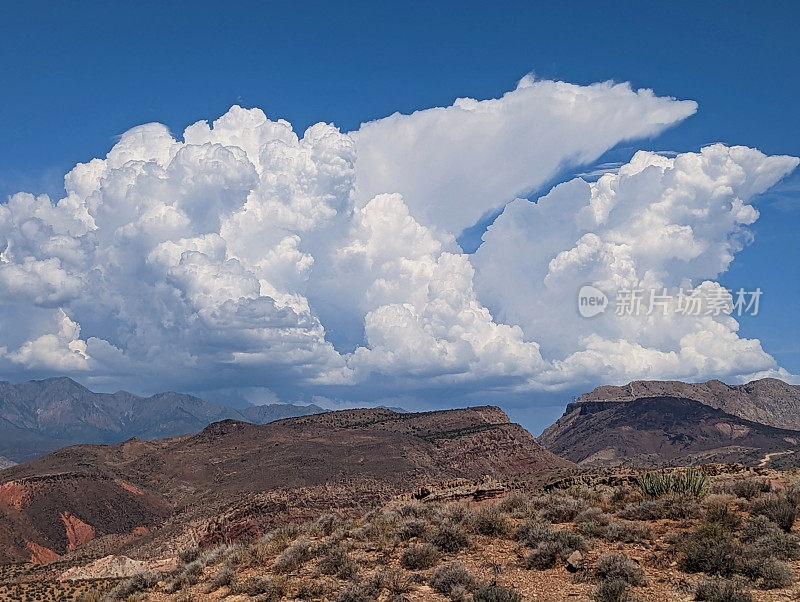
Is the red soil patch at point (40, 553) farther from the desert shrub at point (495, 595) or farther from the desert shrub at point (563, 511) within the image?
the desert shrub at point (495, 595)

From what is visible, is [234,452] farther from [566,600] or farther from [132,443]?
[566,600]

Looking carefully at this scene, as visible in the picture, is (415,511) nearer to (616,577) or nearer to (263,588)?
(263,588)

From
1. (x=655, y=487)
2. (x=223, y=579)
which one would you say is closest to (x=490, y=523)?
(x=655, y=487)

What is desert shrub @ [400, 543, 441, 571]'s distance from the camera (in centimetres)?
1585

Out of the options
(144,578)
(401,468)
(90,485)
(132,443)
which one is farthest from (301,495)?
(132,443)

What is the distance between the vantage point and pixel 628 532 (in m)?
16.1

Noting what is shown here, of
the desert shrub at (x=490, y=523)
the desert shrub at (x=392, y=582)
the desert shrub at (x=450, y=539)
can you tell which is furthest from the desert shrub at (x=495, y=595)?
the desert shrub at (x=490, y=523)

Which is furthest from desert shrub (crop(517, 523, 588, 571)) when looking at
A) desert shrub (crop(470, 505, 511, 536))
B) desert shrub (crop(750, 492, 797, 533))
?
desert shrub (crop(750, 492, 797, 533))

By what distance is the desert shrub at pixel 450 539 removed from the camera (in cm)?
1683

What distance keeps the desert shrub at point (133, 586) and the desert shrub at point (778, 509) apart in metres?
18.6

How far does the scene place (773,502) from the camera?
16.5 meters

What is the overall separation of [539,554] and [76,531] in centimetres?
8946

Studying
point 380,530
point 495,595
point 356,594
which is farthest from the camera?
point 380,530

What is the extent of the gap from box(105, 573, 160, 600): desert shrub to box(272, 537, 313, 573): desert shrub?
15.5 ft
